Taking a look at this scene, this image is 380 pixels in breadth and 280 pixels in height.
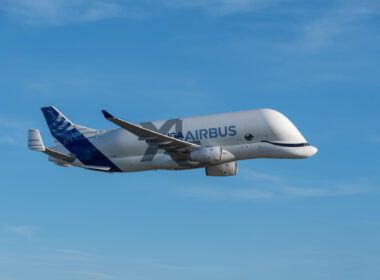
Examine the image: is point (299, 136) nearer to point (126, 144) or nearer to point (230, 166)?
point (230, 166)

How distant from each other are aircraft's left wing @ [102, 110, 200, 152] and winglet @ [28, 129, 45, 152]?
1166 cm

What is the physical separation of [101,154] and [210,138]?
12754 mm

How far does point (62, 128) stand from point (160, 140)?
639 inches

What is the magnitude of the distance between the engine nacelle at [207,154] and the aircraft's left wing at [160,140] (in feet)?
3.35

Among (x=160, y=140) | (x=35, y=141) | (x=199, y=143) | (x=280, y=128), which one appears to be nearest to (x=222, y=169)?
(x=199, y=143)

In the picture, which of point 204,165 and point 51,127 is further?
point 51,127

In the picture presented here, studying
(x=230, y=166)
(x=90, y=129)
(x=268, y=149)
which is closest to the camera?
(x=268, y=149)

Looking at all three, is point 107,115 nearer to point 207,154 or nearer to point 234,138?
point 207,154

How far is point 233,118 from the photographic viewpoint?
6203 centimetres

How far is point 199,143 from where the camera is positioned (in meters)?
62.3

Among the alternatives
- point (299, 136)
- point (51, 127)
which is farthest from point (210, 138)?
point (51, 127)

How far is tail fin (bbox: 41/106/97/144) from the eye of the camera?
70250 millimetres

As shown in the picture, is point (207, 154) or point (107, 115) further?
point (207, 154)

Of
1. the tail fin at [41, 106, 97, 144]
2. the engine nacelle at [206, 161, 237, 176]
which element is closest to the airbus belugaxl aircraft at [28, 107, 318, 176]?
the engine nacelle at [206, 161, 237, 176]
